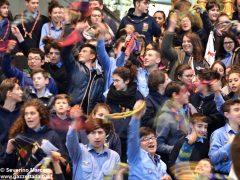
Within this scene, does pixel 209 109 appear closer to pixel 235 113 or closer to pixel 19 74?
pixel 235 113

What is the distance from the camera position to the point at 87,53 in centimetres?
1285

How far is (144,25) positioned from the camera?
1485cm

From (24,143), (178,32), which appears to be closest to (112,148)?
(24,143)

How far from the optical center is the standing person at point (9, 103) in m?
10.8

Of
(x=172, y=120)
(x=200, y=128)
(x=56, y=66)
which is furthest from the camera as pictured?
(x=56, y=66)

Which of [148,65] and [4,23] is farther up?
[4,23]

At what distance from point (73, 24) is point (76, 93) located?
1.32 m

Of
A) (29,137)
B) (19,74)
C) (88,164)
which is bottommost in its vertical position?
(88,164)

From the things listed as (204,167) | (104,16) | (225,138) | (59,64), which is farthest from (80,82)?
(204,167)

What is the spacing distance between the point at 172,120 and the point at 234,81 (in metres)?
1.12

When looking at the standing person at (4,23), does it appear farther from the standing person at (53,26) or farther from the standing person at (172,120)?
the standing person at (172,120)

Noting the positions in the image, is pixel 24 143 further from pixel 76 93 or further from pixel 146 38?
pixel 146 38

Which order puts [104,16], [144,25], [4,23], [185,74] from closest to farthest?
[185,74]
[4,23]
[144,25]
[104,16]

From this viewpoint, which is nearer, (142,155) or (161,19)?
(142,155)
